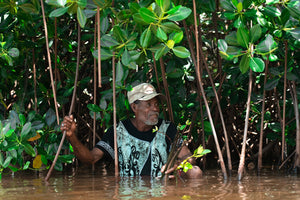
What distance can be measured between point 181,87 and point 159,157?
754mm

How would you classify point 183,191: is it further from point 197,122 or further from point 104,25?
point 197,122

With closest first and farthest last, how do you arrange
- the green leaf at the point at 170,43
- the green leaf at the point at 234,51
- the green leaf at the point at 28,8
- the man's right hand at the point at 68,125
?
1. the green leaf at the point at 170,43
2. the green leaf at the point at 234,51
3. the green leaf at the point at 28,8
4. the man's right hand at the point at 68,125

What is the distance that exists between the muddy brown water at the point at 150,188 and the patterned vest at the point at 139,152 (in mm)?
178

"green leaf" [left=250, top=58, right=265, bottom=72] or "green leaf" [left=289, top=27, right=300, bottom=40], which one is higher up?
"green leaf" [left=289, top=27, right=300, bottom=40]

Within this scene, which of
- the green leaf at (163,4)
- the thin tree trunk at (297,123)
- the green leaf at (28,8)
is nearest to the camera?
the green leaf at (163,4)

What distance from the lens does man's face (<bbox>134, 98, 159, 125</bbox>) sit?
368 centimetres

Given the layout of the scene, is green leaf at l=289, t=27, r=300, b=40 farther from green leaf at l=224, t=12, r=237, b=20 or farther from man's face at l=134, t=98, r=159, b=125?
man's face at l=134, t=98, r=159, b=125

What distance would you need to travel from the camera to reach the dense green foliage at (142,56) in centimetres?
285

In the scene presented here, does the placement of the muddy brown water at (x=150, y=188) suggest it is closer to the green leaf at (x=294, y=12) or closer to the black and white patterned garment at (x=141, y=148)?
the black and white patterned garment at (x=141, y=148)

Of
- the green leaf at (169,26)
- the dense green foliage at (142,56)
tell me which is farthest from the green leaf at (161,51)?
the green leaf at (169,26)

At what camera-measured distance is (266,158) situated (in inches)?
203

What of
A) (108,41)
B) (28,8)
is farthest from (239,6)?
(28,8)

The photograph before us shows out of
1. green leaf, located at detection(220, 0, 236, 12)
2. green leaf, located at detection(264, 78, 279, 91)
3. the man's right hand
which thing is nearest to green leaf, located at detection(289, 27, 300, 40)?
green leaf, located at detection(220, 0, 236, 12)

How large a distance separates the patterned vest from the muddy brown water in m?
0.18
